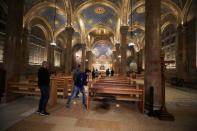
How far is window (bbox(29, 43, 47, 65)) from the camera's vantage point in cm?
2105

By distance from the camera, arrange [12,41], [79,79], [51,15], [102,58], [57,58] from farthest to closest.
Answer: [102,58]
[57,58]
[51,15]
[12,41]
[79,79]

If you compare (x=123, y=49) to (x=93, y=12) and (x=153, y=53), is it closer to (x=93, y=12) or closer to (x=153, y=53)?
(x=93, y=12)

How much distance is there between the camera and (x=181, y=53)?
16.0 meters

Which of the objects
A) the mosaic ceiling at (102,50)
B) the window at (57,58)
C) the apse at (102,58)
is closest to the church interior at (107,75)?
the window at (57,58)

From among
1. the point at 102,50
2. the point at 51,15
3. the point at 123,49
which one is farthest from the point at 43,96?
the point at 102,50

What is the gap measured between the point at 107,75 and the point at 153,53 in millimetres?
14803

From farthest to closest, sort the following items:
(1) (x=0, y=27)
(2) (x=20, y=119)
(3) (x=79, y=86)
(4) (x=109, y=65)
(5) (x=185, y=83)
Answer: (4) (x=109, y=65), (1) (x=0, y=27), (5) (x=185, y=83), (3) (x=79, y=86), (2) (x=20, y=119)

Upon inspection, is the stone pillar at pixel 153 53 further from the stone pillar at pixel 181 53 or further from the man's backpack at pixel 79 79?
the stone pillar at pixel 181 53

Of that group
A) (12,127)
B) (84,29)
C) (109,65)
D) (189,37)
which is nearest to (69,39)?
(84,29)

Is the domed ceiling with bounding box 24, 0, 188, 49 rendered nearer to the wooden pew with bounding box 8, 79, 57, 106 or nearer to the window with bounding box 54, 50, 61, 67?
the window with bounding box 54, 50, 61, 67

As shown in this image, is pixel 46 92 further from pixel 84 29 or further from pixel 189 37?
pixel 84 29

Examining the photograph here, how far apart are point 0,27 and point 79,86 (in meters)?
14.5

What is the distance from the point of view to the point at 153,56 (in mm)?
5297

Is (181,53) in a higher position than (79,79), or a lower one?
higher
